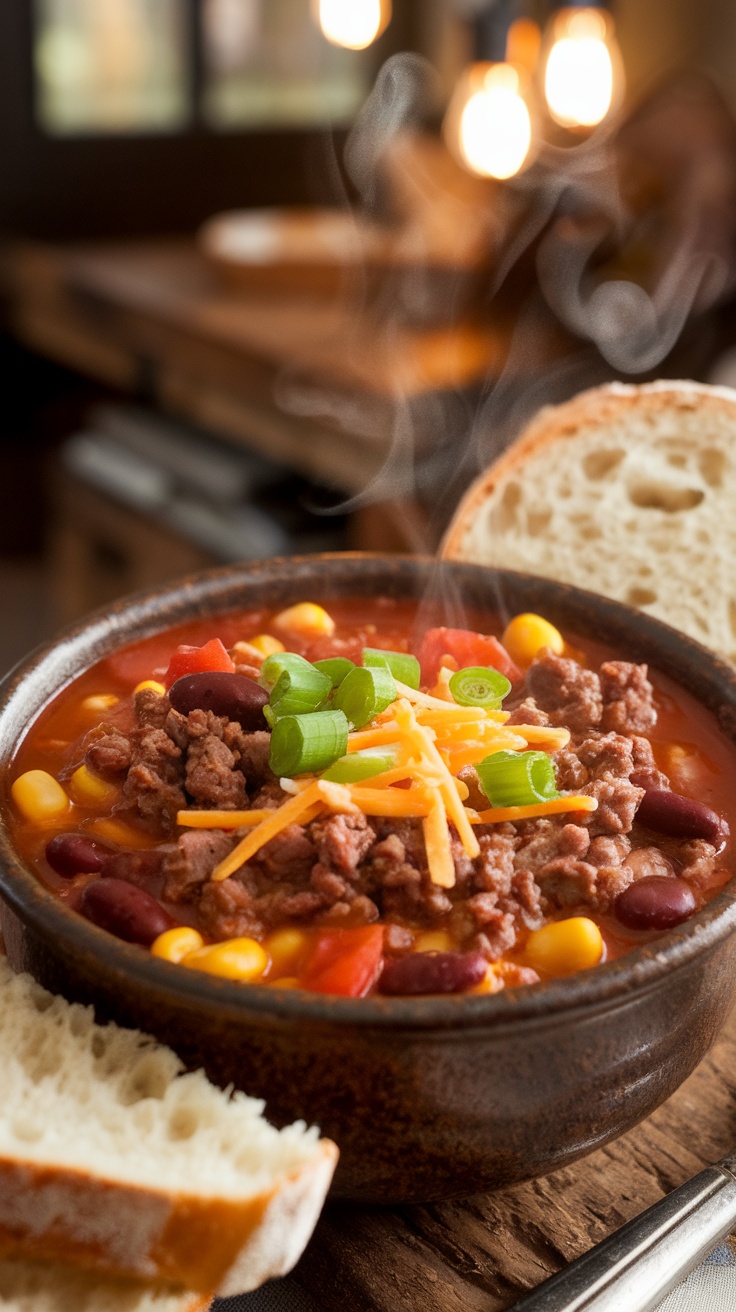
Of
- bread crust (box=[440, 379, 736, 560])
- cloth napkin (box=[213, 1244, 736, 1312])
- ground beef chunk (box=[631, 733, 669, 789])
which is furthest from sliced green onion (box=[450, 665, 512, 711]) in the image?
cloth napkin (box=[213, 1244, 736, 1312])

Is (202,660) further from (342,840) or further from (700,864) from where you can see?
(700,864)

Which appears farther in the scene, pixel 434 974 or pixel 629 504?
pixel 629 504

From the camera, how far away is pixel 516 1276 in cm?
171

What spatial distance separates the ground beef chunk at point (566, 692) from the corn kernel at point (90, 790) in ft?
2.58

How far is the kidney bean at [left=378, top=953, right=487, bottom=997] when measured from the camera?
1610 mm

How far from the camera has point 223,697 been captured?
6.85 ft

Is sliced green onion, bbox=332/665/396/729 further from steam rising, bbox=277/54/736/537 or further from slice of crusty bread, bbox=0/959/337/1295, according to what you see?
steam rising, bbox=277/54/736/537

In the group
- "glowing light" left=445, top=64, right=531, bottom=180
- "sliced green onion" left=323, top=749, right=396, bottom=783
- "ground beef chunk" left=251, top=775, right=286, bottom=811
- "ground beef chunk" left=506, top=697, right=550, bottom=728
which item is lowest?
"ground beef chunk" left=251, top=775, right=286, bottom=811

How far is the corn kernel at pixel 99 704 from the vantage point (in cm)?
234

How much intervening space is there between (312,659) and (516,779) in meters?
0.75

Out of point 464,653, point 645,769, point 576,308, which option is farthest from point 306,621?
point 576,308

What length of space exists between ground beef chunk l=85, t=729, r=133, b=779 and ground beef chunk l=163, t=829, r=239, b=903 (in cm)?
28

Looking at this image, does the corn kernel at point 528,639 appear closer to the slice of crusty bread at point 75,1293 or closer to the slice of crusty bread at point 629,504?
the slice of crusty bread at point 629,504

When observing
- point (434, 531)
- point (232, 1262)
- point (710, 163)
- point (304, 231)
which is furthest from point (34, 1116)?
point (304, 231)
